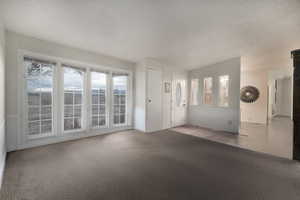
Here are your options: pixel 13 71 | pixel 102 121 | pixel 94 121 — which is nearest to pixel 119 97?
pixel 102 121

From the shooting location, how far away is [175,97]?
5.75 metres

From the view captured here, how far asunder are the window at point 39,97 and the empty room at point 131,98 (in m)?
0.02

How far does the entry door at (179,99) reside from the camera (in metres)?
5.67

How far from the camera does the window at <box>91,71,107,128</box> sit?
4.18m

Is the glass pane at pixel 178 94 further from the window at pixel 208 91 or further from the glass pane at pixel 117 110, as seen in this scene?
the glass pane at pixel 117 110

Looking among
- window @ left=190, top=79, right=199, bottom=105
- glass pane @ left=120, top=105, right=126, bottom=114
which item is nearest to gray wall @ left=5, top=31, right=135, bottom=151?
glass pane @ left=120, top=105, right=126, bottom=114

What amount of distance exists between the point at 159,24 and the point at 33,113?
11.8 ft

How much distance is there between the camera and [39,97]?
3283mm

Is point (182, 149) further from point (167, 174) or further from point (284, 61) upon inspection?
point (284, 61)

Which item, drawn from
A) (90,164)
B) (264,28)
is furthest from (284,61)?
(90,164)

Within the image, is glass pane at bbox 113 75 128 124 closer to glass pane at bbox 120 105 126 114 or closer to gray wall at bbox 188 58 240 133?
glass pane at bbox 120 105 126 114

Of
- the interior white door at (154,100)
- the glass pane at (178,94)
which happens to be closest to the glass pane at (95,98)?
the interior white door at (154,100)

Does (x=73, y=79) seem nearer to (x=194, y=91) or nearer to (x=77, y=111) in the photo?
(x=77, y=111)

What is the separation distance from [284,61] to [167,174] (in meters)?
6.50
